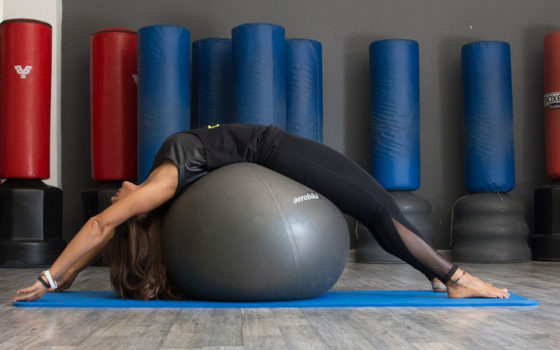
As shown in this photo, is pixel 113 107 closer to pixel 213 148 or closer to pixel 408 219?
pixel 408 219

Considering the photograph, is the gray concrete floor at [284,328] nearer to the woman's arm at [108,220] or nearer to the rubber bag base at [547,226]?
the woman's arm at [108,220]

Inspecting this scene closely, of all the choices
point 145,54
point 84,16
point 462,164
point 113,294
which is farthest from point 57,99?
point 462,164

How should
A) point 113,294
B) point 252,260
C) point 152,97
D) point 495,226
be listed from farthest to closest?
point 495,226, point 152,97, point 113,294, point 252,260

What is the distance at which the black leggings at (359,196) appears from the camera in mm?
2729

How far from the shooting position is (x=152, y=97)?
4.64 meters

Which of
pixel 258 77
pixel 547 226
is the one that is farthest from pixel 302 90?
pixel 547 226

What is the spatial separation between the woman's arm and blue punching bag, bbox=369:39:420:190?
8.88ft

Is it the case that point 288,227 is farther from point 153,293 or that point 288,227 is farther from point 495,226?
point 495,226

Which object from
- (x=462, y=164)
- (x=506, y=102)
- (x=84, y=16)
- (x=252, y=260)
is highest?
(x=84, y=16)

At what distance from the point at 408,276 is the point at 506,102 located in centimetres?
184

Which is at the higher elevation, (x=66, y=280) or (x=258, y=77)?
(x=258, y=77)

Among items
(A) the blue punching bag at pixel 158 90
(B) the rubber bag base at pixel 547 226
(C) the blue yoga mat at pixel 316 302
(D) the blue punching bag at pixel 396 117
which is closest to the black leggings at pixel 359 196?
(C) the blue yoga mat at pixel 316 302

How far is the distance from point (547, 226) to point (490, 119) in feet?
2.99

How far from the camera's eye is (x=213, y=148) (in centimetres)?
274
